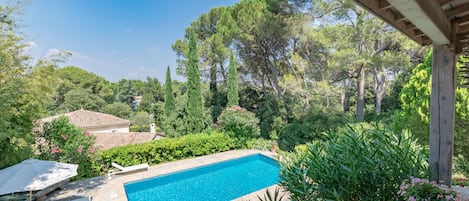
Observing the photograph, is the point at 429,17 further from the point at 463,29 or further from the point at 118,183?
the point at 118,183

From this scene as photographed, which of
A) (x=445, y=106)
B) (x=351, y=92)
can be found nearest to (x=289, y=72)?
(x=351, y=92)

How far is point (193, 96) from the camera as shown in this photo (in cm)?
1322

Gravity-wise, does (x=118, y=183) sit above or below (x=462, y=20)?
below

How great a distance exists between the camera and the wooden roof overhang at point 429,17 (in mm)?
1689

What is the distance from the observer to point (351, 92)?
47.9 ft

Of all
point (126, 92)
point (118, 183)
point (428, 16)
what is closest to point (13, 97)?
point (118, 183)

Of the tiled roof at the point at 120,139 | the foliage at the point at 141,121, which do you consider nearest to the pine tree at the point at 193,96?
the tiled roof at the point at 120,139

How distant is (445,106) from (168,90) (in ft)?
52.9

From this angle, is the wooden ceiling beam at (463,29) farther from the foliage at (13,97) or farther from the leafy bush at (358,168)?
the foliage at (13,97)

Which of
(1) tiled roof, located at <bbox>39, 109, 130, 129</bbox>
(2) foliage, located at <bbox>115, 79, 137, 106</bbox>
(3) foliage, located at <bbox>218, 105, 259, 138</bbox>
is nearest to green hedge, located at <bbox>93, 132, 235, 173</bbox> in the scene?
(3) foliage, located at <bbox>218, 105, 259, 138</bbox>

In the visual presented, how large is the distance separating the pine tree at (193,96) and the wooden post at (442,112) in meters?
11.1

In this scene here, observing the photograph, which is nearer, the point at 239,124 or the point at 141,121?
the point at 239,124

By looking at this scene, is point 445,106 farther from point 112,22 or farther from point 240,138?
point 112,22

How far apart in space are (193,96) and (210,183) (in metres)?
A: 5.88
